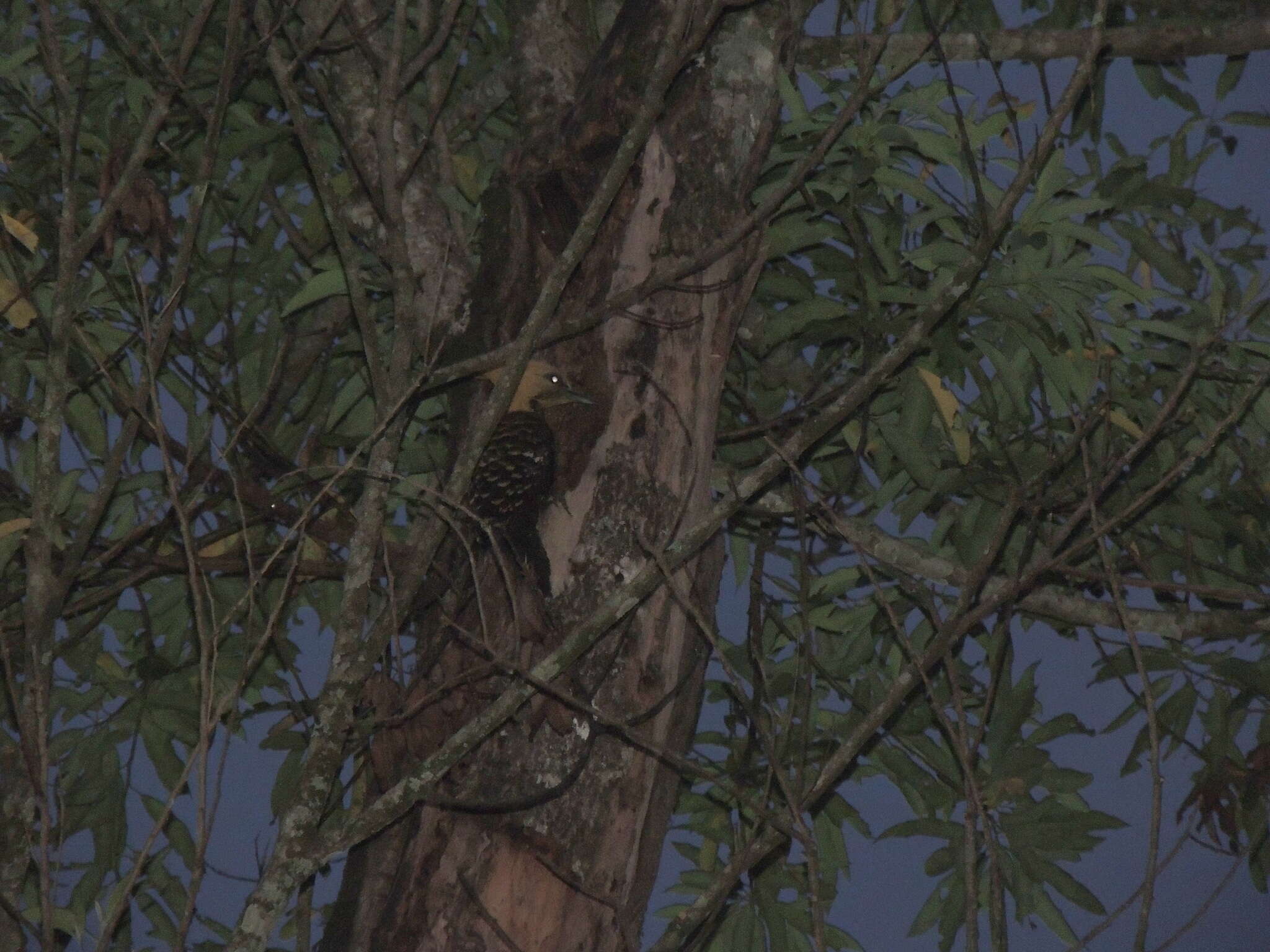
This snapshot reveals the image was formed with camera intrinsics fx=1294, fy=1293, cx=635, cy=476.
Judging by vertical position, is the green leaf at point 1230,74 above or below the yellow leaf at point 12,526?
above

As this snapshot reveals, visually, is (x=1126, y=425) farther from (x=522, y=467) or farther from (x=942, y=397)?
(x=522, y=467)

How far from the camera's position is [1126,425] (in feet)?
9.85

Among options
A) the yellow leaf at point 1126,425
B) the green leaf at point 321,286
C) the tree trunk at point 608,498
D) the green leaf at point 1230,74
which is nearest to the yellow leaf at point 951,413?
the yellow leaf at point 1126,425

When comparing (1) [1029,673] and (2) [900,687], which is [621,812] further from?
(1) [1029,673]

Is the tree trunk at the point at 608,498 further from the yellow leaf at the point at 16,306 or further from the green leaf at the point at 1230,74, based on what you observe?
the green leaf at the point at 1230,74

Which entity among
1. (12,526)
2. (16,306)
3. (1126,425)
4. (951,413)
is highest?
(1126,425)

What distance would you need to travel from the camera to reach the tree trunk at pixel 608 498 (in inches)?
77.2

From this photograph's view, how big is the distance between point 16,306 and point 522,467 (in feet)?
4.19

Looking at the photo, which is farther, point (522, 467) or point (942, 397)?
point (942, 397)

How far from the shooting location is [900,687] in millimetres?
1629

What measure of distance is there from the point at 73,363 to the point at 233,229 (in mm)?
495

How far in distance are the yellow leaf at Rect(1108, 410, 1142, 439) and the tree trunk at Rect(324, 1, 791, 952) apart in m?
1.07

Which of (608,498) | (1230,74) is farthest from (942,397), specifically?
(1230,74)

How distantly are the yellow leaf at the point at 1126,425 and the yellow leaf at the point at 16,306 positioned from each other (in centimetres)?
240
